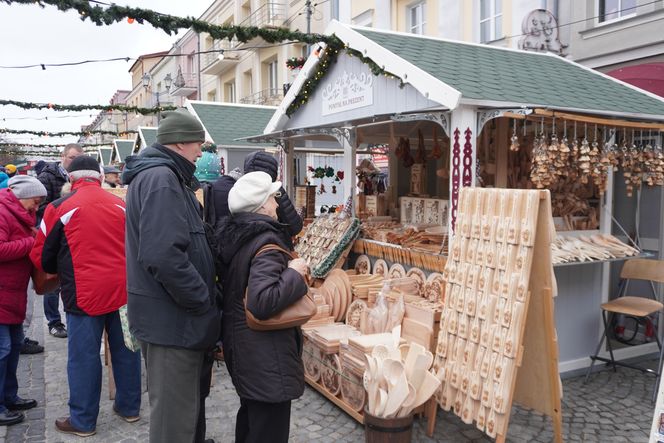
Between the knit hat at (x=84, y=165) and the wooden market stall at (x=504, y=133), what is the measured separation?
8.05ft

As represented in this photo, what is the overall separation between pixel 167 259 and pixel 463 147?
261cm

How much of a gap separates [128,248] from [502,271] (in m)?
2.15

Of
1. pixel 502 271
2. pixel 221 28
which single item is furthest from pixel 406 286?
pixel 221 28

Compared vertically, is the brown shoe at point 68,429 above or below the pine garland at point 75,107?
below

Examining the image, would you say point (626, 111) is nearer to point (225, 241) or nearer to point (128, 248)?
point (225, 241)

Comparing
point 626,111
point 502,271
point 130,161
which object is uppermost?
point 626,111

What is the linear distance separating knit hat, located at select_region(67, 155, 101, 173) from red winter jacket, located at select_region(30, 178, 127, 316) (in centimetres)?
10

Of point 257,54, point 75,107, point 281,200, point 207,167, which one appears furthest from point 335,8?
point 281,200

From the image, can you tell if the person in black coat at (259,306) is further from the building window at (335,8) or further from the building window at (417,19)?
the building window at (335,8)

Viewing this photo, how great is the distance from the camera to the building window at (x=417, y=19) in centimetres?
1238

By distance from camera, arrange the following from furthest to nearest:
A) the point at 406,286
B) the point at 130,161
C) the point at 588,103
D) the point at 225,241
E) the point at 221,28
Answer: the point at 221,28
the point at 406,286
the point at 588,103
the point at 130,161
the point at 225,241

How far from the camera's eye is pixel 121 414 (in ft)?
13.0

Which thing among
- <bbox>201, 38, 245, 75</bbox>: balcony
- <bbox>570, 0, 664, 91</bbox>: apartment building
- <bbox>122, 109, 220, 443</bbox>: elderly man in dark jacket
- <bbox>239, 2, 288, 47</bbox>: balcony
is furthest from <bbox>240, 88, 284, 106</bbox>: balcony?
<bbox>122, 109, 220, 443</bbox>: elderly man in dark jacket

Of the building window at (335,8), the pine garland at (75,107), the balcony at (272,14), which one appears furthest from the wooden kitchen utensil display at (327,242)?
the balcony at (272,14)
